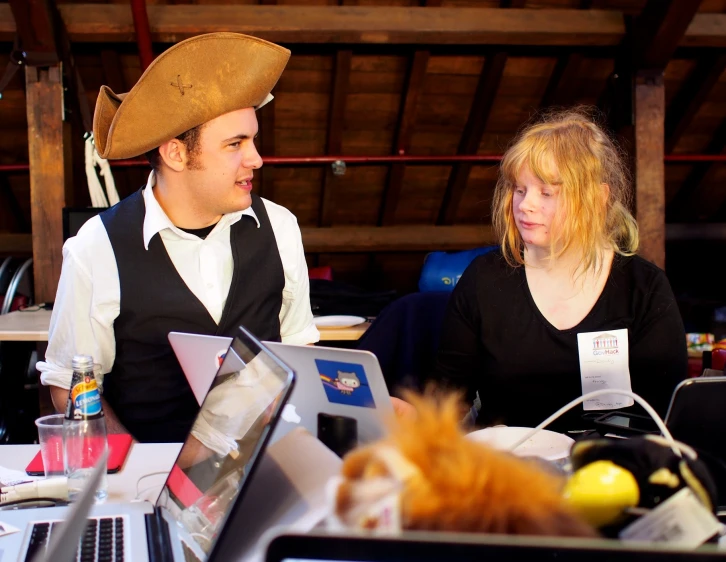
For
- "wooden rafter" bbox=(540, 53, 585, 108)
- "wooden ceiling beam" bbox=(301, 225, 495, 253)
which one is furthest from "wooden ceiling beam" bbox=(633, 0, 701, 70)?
"wooden ceiling beam" bbox=(301, 225, 495, 253)

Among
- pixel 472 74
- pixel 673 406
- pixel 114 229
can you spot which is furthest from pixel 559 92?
pixel 673 406

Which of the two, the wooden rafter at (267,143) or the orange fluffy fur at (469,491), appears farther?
the wooden rafter at (267,143)

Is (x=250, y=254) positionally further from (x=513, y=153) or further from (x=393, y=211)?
(x=393, y=211)

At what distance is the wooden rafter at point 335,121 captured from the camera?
16.5ft

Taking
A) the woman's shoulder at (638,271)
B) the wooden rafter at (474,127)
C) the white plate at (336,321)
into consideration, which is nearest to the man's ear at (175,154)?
the woman's shoulder at (638,271)

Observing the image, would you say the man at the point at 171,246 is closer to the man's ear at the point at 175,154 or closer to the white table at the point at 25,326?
the man's ear at the point at 175,154

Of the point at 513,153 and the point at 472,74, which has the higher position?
the point at 472,74

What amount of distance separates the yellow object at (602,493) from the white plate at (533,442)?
1.59ft

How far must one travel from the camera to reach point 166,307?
70.1 inches

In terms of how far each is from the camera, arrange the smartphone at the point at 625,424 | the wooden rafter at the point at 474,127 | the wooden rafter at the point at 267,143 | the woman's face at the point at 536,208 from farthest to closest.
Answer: the wooden rafter at the point at 267,143 < the wooden rafter at the point at 474,127 < the woman's face at the point at 536,208 < the smartphone at the point at 625,424

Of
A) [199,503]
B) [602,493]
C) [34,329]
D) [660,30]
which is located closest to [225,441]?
[199,503]

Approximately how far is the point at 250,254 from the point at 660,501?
1.42 meters

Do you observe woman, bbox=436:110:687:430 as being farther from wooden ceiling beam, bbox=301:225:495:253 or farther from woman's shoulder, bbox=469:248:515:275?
wooden ceiling beam, bbox=301:225:495:253

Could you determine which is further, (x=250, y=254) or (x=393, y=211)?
(x=393, y=211)
